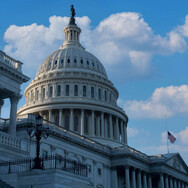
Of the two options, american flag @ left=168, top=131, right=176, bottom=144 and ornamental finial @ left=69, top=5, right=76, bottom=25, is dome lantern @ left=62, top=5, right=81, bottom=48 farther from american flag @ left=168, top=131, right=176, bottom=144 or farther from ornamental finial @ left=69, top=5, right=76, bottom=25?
american flag @ left=168, top=131, right=176, bottom=144


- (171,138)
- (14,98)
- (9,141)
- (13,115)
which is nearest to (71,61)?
(171,138)

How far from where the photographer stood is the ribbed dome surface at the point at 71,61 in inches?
3792

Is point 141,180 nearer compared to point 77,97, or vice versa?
point 141,180

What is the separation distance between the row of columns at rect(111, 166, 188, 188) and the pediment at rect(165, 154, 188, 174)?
2.95 m

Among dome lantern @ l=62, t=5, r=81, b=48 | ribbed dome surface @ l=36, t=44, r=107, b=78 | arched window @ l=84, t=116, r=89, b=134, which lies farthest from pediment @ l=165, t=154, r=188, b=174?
dome lantern @ l=62, t=5, r=81, b=48

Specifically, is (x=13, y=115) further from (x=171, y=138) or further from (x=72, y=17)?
(x=72, y=17)

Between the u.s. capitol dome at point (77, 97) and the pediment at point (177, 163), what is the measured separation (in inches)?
511

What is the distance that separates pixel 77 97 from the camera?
8894cm

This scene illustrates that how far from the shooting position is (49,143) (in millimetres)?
55031

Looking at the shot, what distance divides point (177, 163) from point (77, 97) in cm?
2795

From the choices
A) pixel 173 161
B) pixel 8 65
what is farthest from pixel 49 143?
pixel 173 161

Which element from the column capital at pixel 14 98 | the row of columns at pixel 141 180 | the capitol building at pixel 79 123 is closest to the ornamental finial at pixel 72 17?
the capitol building at pixel 79 123

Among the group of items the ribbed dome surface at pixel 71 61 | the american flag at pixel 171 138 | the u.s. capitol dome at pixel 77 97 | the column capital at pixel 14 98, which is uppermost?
the ribbed dome surface at pixel 71 61

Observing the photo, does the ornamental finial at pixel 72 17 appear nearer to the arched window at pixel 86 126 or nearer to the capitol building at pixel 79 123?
the capitol building at pixel 79 123
